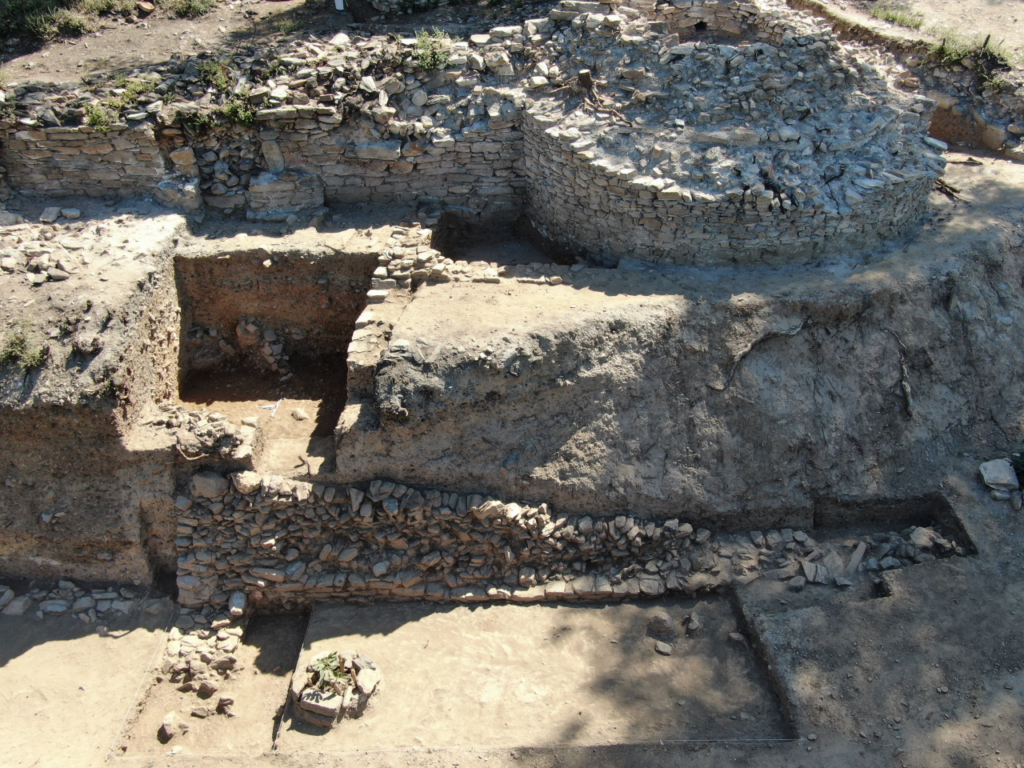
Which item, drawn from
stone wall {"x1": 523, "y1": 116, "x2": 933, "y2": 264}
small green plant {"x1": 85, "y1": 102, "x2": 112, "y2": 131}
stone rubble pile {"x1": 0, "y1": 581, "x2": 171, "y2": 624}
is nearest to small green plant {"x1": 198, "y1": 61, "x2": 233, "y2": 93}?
small green plant {"x1": 85, "y1": 102, "x2": 112, "y2": 131}

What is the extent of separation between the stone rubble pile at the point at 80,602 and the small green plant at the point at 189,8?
742 centimetres

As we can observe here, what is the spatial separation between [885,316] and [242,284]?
21.8 feet

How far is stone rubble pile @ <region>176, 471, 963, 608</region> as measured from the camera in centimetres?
661

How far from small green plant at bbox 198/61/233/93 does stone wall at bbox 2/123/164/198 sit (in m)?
0.86

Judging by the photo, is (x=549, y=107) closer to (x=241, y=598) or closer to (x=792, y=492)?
(x=792, y=492)

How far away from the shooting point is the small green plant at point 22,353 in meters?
6.32

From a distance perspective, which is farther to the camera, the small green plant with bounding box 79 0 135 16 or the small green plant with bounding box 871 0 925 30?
the small green plant with bounding box 871 0 925 30

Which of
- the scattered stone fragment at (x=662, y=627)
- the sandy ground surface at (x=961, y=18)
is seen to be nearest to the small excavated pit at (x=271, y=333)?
the scattered stone fragment at (x=662, y=627)

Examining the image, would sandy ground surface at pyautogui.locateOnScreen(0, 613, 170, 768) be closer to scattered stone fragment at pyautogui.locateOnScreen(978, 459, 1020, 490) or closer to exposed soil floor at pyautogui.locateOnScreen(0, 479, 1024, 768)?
exposed soil floor at pyautogui.locateOnScreen(0, 479, 1024, 768)

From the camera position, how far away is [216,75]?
8180mm

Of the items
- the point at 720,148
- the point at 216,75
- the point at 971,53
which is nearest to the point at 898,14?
the point at 971,53

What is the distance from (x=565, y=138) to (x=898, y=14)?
21.8 feet

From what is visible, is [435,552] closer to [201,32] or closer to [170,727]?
[170,727]

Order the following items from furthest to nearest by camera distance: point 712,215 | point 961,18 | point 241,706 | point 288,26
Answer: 1. point 961,18
2. point 288,26
3. point 712,215
4. point 241,706
